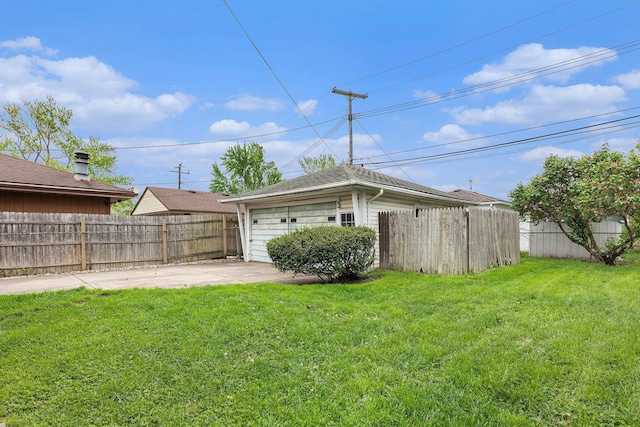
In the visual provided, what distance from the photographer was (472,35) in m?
15.4

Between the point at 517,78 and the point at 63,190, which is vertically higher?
the point at 517,78

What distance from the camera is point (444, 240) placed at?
317 inches

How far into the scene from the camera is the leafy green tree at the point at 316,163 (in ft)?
113

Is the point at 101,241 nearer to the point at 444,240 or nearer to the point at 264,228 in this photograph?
the point at 264,228

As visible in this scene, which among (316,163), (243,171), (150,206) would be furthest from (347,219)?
(316,163)

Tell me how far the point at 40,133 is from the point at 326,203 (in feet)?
75.2

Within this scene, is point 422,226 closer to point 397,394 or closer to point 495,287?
point 495,287

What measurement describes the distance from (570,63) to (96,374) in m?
18.7

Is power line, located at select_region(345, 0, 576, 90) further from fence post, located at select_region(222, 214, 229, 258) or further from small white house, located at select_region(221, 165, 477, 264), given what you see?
fence post, located at select_region(222, 214, 229, 258)

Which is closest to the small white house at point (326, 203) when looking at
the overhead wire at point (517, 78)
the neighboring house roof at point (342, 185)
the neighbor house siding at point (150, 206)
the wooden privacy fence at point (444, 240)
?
the neighboring house roof at point (342, 185)

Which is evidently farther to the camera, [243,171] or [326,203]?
[243,171]

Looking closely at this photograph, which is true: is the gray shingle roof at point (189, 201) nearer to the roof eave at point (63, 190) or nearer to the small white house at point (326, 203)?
the roof eave at point (63, 190)

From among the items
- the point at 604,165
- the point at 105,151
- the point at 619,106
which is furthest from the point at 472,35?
the point at 105,151

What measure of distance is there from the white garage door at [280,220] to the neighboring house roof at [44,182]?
197 inches
